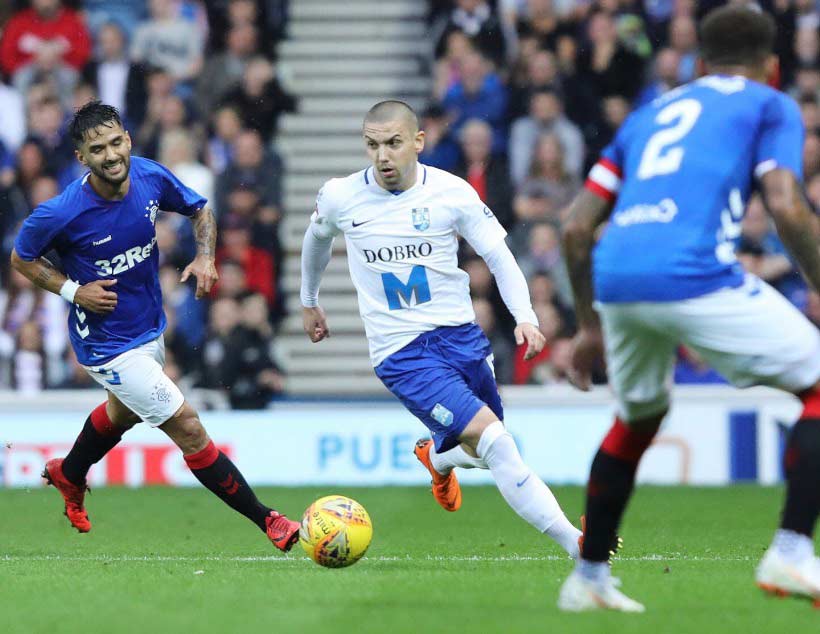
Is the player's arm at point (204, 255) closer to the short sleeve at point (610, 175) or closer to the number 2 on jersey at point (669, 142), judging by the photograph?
the short sleeve at point (610, 175)

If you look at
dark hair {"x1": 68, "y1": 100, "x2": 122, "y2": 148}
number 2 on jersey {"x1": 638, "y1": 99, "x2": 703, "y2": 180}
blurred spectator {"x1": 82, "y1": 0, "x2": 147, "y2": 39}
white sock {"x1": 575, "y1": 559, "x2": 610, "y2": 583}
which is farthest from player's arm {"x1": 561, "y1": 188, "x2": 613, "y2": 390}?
blurred spectator {"x1": 82, "y1": 0, "x2": 147, "y2": 39}

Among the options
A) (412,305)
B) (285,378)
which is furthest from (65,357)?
(412,305)

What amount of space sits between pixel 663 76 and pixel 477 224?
8.13 m

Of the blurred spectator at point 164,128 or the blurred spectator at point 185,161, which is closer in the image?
the blurred spectator at point 185,161

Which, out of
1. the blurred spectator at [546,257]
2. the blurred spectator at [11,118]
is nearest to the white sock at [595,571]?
the blurred spectator at [546,257]

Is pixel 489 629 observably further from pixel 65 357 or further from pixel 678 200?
pixel 65 357

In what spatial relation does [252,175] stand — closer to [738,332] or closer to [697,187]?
[697,187]

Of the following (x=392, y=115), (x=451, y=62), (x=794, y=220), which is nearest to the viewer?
(x=794, y=220)

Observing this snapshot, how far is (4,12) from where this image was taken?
704 inches

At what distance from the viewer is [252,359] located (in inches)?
595

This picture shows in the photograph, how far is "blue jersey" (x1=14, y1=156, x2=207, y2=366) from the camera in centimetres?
863

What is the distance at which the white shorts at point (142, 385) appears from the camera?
8664mm

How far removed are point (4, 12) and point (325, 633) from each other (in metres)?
13.8

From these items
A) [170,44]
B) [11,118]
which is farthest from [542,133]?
[11,118]
